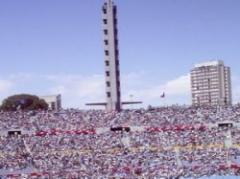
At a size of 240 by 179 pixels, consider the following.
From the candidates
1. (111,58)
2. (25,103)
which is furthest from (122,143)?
(25,103)

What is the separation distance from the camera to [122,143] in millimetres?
65625

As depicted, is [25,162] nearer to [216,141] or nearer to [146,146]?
[146,146]

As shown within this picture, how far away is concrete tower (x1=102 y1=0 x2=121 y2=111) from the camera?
80062mm

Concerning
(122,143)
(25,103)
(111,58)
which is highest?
(111,58)

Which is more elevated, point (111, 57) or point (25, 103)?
point (111, 57)

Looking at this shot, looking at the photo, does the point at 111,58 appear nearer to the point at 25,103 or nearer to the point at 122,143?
the point at 122,143

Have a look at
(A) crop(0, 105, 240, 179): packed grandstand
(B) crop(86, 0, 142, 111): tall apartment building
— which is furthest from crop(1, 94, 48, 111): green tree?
(A) crop(0, 105, 240, 179): packed grandstand

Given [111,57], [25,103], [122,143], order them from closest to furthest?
[122,143] < [111,57] < [25,103]

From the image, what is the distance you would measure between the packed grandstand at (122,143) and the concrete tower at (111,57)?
16.1 feet

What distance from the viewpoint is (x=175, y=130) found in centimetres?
6931

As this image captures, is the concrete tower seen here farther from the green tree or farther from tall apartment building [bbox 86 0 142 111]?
the green tree

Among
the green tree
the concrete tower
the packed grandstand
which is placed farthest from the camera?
the green tree

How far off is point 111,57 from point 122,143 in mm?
18255

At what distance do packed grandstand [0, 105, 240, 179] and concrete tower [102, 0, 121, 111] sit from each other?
193 inches
